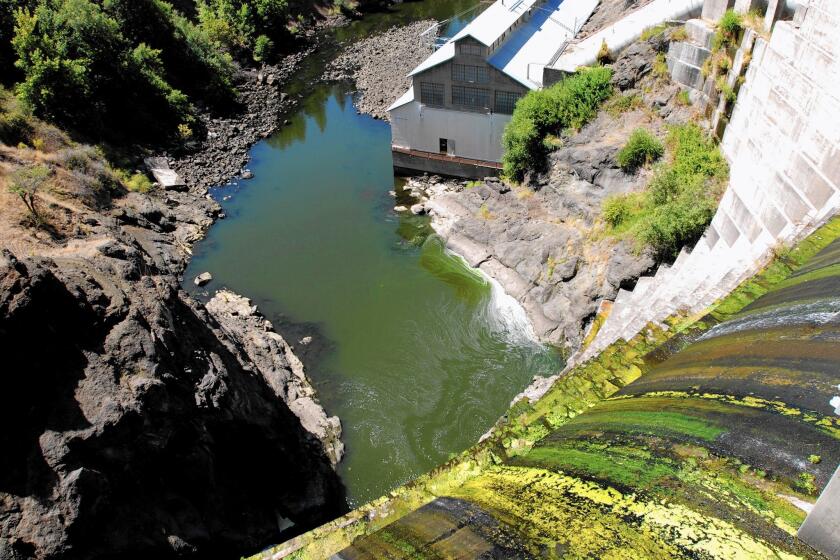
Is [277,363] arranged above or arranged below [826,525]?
below

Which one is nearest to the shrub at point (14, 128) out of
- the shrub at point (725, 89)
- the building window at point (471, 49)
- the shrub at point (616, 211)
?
the building window at point (471, 49)

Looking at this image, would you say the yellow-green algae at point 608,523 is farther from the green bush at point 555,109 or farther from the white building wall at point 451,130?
the white building wall at point 451,130

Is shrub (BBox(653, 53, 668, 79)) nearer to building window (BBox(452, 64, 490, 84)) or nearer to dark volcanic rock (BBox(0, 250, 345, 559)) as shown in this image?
building window (BBox(452, 64, 490, 84))

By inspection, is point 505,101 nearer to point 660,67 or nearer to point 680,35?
point 660,67

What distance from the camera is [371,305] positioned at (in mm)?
22906

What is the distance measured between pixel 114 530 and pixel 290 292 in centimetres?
1359

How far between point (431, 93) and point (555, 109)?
6.43 metres

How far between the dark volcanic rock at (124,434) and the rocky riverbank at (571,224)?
1090 centimetres

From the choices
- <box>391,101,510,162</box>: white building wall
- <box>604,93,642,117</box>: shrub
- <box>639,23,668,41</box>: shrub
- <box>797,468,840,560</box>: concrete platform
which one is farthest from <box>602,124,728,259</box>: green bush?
<box>797,468,840,560</box>: concrete platform

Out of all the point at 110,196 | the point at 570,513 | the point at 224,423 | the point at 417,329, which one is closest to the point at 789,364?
the point at 570,513

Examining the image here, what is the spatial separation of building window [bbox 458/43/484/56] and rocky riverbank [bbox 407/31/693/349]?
5.69m

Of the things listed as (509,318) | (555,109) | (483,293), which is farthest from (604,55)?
(509,318)

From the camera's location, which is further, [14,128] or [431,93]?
[431,93]

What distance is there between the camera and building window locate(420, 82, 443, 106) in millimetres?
27266
